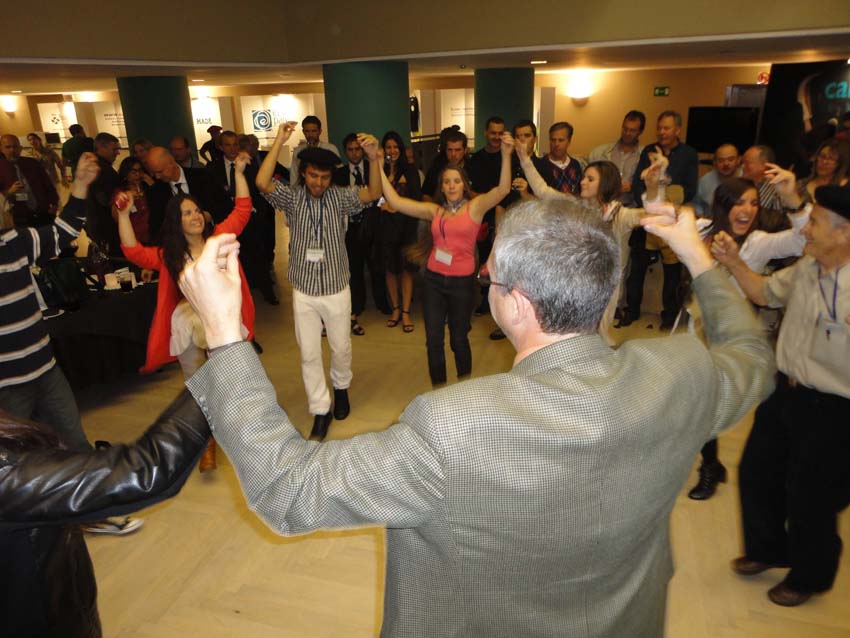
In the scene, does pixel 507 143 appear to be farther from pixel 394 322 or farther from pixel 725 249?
pixel 394 322

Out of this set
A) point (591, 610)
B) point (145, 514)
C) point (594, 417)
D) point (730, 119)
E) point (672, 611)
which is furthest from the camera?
point (730, 119)

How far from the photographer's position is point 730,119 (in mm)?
11844

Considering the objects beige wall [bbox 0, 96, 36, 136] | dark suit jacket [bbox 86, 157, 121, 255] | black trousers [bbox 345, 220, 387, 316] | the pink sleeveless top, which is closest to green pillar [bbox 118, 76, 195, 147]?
dark suit jacket [bbox 86, 157, 121, 255]

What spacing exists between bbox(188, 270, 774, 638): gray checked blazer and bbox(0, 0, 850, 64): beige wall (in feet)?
18.2

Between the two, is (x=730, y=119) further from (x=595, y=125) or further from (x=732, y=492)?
(x=732, y=492)

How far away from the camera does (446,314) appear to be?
13.9ft

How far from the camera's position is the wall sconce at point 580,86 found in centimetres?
1574

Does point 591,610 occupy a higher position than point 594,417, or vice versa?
point 594,417

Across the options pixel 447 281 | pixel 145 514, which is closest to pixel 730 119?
pixel 447 281

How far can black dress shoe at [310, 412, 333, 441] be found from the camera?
3986mm

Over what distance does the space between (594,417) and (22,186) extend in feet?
27.7

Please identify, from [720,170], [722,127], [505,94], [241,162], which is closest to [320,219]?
[241,162]

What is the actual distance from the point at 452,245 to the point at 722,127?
10425 mm

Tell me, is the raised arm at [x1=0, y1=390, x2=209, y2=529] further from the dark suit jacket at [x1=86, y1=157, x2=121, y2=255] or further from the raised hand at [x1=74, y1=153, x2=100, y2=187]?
the dark suit jacket at [x1=86, y1=157, x2=121, y2=255]
